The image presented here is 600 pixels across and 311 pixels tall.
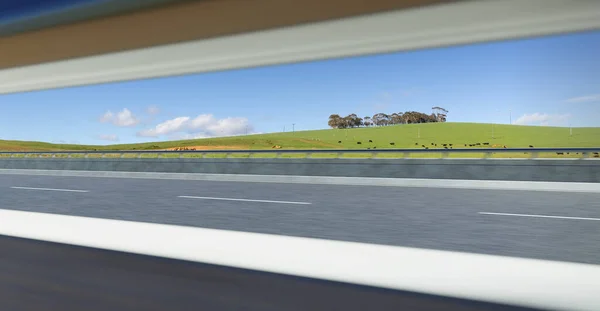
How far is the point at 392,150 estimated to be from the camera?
17703 mm

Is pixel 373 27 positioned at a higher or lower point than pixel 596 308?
higher

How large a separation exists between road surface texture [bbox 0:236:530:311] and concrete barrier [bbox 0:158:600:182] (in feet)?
40.3

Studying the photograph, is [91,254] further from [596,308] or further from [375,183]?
[375,183]

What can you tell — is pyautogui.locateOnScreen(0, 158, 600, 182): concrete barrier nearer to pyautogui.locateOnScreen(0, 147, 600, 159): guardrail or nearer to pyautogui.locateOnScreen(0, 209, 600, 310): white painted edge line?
pyautogui.locateOnScreen(0, 147, 600, 159): guardrail

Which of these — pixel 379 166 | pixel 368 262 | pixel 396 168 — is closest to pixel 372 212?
pixel 368 262

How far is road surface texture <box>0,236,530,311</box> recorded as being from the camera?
304 cm

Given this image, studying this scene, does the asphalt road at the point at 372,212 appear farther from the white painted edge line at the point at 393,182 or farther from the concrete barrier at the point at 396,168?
the concrete barrier at the point at 396,168

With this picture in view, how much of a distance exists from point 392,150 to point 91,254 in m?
14.1

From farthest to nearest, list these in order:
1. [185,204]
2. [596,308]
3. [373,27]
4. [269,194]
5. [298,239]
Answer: [269,194]
[185,204]
[298,239]
[373,27]
[596,308]

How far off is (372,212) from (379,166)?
6.47 m

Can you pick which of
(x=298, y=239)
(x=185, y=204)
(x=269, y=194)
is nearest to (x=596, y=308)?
(x=298, y=239)

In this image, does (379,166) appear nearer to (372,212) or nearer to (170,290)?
(372,212)

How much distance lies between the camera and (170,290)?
341 centimetres

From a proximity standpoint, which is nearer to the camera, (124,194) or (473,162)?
(124,194)
